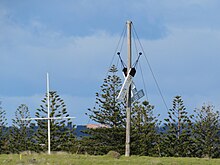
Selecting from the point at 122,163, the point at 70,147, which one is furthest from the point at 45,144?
the point at 122,163

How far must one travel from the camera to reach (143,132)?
5128 cm

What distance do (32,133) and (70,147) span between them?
296 inches

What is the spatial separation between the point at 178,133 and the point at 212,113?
12.9 feet

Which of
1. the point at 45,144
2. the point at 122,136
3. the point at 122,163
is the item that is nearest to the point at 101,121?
the point at 122,136

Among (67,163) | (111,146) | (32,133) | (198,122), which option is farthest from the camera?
(32,133)

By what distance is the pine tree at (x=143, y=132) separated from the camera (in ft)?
161

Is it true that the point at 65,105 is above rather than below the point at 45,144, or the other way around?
above

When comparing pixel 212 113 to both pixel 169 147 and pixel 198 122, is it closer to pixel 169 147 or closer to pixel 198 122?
pixel 198 122

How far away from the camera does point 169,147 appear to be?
1999 inches

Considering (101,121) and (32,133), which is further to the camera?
(32,133)

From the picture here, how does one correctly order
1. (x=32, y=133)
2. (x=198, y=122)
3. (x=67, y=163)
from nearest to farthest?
(x=67, y=163) → (x=198, y=122) → (x=32, y=133)

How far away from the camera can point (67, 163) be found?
1586 centimetres

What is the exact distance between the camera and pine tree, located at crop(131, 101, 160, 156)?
1937 inches

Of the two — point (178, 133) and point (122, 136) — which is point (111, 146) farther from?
point (178, 133)
